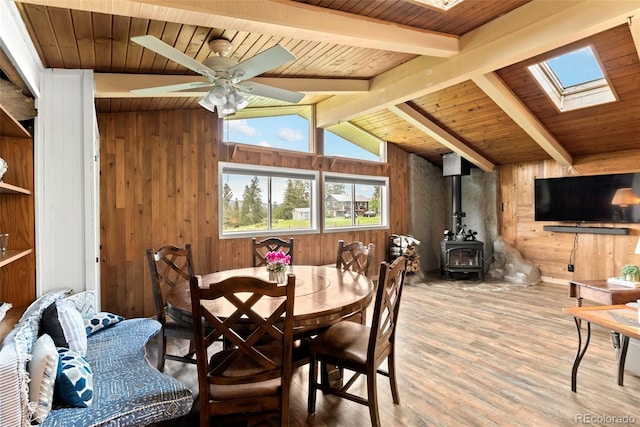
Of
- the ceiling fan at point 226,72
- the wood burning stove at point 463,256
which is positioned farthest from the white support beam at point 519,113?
the ceiling fan at point 226,72

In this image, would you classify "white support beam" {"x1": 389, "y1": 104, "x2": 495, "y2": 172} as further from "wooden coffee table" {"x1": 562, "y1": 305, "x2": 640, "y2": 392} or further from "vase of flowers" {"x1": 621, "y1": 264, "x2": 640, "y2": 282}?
"wooden coffee table" {"x1": 562, "y1": 305, "x2": 640, "y2": 392}

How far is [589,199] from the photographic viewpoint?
17.2ft

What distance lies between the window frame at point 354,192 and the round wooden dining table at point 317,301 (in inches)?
111

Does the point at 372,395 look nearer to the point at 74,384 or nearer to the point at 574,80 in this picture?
the point at 74,384

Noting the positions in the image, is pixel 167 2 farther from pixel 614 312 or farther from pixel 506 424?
pixel 614 312

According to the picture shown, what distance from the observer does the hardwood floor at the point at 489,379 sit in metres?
2.14

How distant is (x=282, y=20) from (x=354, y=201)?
4.17 meters

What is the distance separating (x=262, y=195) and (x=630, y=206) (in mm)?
5333

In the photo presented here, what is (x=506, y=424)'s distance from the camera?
81.0 inches

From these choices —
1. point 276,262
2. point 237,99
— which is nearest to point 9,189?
point 237,99

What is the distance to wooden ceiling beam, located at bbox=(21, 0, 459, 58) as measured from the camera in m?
1.80

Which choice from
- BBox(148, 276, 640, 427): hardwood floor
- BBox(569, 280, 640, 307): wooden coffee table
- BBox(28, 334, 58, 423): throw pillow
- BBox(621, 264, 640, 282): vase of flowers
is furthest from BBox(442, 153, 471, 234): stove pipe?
BBox(28, 334, 58, 423): throw pillow

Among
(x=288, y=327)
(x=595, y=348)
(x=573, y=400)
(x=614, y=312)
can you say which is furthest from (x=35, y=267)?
(x=595, y=348)

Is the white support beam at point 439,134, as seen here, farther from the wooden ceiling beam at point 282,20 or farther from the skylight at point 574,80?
the wooden ceiling beam at point 282,20
